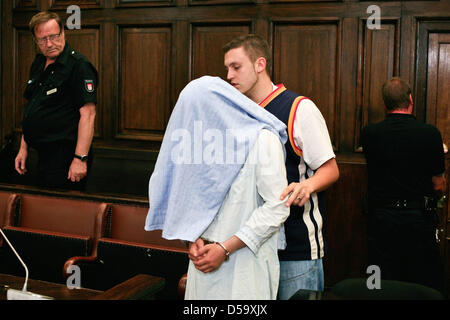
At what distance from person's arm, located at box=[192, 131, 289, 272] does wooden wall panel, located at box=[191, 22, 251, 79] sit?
2707mm

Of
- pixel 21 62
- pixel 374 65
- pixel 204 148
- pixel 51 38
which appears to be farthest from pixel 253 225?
pixel 21 62

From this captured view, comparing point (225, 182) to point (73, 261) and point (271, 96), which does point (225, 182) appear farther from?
point (73, 261)

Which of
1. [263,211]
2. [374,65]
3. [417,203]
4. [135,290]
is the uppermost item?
[374,65]

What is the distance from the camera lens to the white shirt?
147cm

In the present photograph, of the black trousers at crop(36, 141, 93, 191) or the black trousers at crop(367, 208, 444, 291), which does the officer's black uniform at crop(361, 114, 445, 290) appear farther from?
the black trousers at crop(36, 141, 93, 191)

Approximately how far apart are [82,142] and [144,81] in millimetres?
1448

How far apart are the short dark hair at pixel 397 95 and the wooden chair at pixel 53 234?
64.1 inches

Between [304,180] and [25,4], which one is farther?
[25,4]

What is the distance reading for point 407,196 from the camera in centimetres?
279

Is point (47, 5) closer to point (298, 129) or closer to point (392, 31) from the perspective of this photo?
point (392, 31)

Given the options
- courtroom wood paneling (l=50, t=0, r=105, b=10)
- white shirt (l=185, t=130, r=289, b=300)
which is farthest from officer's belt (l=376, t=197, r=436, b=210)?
courtroom wood paneling (l=50, t=0, r=105, b=10)

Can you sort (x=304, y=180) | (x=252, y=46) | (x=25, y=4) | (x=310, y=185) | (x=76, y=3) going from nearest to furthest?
(x=310, y=185) < (x=304, y=180) < (x=252, y=46) < (x=76, y=3) < (x=25, y=4)

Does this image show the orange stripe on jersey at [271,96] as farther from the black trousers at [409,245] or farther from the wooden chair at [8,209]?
the wooden chair at [8,209]
